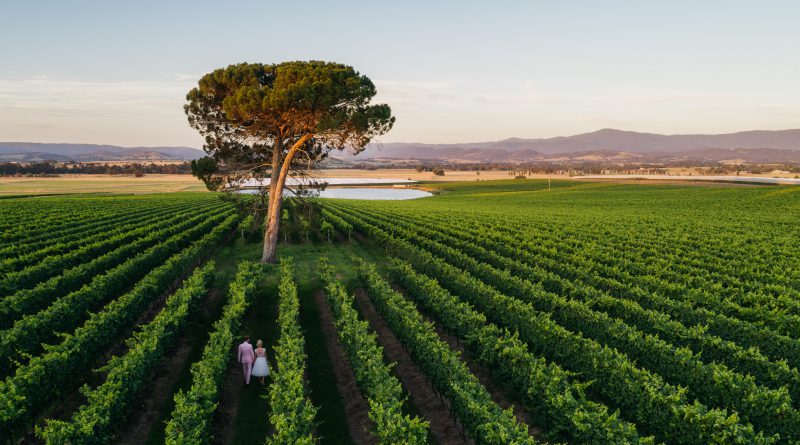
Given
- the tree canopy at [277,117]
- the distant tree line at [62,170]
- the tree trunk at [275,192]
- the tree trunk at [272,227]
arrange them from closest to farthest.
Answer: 1. the tree canopy at [277,117]
2. the tree trunk at [275,192]
3. the tree trunk at [272,227]
4. the distant tree line at [62,170]

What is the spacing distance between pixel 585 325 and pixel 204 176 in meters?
22.8

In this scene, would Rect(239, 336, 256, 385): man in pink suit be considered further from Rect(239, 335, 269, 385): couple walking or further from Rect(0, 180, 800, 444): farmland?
Rect(0, 180, 800, 444): farmland

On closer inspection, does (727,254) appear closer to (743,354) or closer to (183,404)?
(743,354)

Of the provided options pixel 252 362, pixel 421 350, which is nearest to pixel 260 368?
pixel 252 362

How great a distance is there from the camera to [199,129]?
88.4 ft

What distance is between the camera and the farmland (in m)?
9.70

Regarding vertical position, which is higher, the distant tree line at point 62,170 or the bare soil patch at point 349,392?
the distant tree line at point 62,170

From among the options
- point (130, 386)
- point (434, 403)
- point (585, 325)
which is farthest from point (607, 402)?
point (130, 386)

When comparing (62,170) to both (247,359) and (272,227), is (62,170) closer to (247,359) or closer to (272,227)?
(272,227)

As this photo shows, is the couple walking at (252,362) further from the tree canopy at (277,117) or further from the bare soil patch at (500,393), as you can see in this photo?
the tree canopy at (277,117)

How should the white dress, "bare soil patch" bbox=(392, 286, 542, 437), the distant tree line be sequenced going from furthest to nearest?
the distant tree line → the white dress → "bare soil patch" bbox=(392, 286, 542, 437)

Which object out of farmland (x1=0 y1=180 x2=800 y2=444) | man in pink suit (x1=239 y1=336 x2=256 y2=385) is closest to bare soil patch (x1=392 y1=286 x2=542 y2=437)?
farmland (x1=0 y1=180 x2=800 y2=444)

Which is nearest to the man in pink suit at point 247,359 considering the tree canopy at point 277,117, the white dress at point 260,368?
the white dress at point 260,368

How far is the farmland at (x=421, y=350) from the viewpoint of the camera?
9.70m
